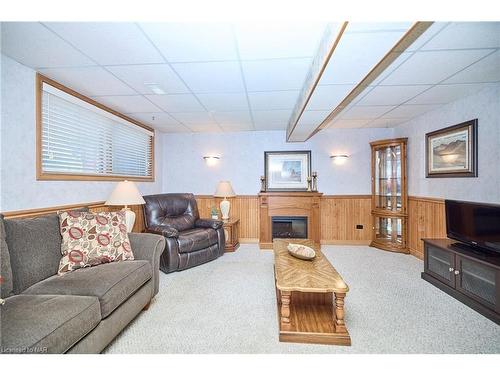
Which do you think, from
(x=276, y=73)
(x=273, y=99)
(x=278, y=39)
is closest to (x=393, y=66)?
(x=276, y=73)

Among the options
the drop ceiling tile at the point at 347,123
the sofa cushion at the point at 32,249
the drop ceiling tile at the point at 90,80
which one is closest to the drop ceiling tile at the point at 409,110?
the drop ceiling tile at the point at 347,123

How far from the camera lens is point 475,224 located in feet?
7.80

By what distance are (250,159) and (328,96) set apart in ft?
8.36

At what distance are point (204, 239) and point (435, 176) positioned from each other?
11.9ft

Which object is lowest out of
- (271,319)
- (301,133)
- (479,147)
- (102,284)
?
(271,319)

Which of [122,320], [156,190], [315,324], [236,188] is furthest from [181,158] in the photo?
[315,324]

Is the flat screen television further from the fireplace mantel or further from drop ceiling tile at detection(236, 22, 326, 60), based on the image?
drop ceiling tile at detection(236, 22, 326, 60)

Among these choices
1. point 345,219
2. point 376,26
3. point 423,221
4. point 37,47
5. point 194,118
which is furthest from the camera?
point 345,219

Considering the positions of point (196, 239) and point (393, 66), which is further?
point (196, 239)

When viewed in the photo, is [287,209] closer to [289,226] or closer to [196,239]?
[289,226]

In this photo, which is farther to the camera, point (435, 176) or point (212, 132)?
point (212, 132)

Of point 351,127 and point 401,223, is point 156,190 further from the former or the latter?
point 401,223

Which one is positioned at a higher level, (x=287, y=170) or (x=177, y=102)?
(x=177, y=102)
